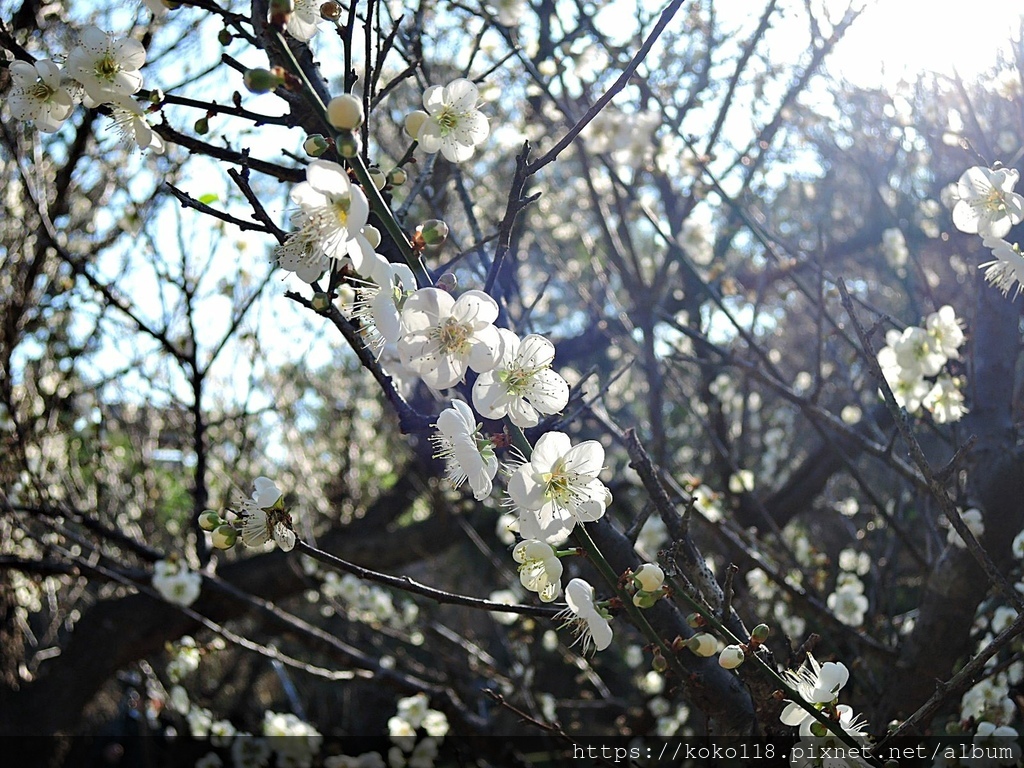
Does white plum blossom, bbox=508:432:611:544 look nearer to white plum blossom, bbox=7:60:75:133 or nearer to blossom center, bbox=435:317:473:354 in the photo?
blossom center, bbox=435:317:473:354

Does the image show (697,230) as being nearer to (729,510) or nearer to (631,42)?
(631,42)

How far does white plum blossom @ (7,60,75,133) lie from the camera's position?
1323 millimetres

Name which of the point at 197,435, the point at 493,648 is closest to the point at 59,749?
the point at 197,435

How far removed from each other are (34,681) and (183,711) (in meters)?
1.36

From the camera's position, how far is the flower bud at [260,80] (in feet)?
3.12

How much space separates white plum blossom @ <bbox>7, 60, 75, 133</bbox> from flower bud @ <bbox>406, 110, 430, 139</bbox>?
1.96ft

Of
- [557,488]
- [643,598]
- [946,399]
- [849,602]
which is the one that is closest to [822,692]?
[643,598]

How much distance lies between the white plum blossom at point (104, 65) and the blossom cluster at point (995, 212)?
1.51 metres

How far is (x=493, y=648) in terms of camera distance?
6.71m

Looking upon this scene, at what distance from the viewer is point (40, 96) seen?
136cm

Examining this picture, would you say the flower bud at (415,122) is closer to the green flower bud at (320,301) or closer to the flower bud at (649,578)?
the green flower bud at (320,301)

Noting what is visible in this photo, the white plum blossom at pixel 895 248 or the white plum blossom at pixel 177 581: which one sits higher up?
the white plum blossom at pixel 895 248

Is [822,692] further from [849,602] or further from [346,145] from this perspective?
[849,602]

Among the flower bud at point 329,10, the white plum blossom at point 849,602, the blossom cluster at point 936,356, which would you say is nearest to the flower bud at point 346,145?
the flower bud at point 329,10
